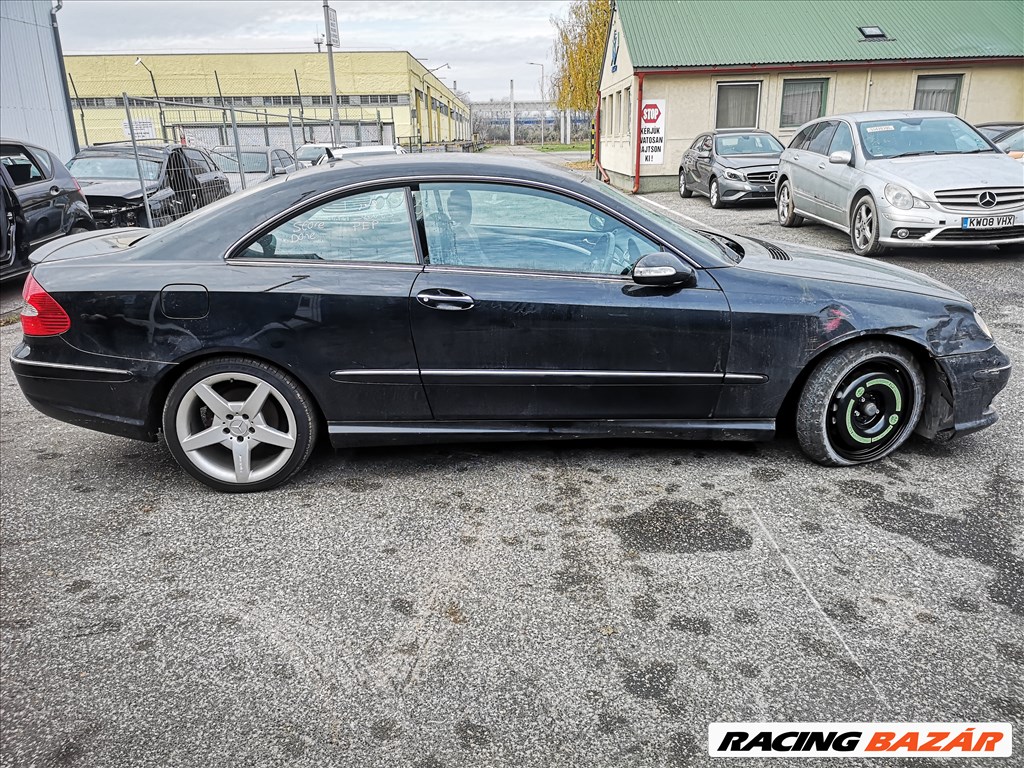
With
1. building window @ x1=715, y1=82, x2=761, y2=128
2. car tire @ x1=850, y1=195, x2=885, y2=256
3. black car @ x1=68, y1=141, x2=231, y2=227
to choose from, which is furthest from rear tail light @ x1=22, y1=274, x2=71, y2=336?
building window @ x1=715, y1=82, x2=761, y2=128

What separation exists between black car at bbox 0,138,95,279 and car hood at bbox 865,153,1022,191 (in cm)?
941

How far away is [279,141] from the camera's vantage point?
136ft

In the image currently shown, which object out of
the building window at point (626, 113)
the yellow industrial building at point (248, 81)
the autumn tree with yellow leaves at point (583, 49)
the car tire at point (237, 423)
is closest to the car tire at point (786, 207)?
the car tire at point (237, 423)

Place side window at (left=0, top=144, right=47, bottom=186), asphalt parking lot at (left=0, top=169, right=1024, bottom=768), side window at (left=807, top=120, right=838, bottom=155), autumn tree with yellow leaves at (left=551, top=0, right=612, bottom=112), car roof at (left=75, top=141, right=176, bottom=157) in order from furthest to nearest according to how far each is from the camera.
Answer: autumn tree with yellow leaves at (left=551, top=0, right=612, bottom=112), car roof at (left=75, top=141, right=176, bottom=157), side window at (left=807, top=120, right=838, bottom=155), side window at (left=0, top=144, right=47, bottom=186), asphalt parking lot at (left=0, top=169, right=1024, bottom=768)

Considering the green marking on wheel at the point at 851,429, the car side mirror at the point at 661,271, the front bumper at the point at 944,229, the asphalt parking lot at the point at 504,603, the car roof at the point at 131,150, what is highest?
the car roof at the point at 131,150

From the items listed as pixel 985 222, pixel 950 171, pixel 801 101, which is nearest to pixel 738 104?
pixel 801 101

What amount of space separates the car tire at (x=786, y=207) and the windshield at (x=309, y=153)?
1174 cm

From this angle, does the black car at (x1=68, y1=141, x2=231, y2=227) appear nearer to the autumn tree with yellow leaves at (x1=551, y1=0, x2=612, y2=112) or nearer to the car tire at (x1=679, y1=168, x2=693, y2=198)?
the car tire at (x1=679, y1=168, x2=693, y2=198)

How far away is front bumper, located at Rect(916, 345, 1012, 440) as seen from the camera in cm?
357

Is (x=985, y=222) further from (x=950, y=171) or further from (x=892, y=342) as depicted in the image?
(x=892, y=342)

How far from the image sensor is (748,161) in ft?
47.4

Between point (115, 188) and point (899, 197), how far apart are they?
10.1 m

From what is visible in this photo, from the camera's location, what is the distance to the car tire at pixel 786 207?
36.3 ft

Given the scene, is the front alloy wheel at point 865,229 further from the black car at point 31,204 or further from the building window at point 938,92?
the building window at point 938,92
